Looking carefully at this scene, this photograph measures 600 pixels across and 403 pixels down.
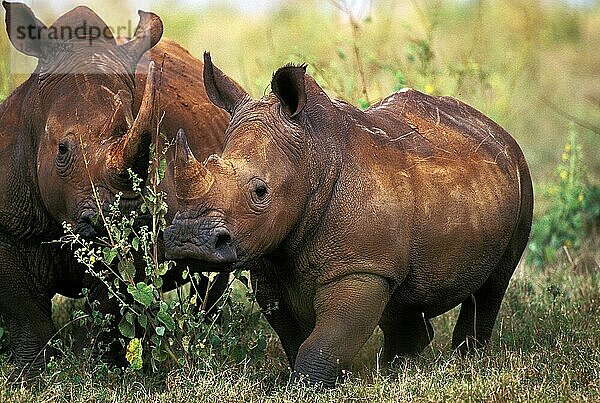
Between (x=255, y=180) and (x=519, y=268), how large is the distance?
13.7 feet

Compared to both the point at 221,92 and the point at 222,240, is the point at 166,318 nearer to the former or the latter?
the point at 222,240

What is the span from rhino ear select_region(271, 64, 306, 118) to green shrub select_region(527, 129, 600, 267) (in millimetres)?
4148

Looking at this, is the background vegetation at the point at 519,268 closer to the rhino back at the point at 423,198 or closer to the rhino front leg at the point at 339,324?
the rhino front leg at the point at 339,324

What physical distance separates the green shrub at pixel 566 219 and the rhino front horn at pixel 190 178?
4.60 m

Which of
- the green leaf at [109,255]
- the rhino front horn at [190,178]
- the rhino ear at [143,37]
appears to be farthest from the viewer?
the rhino ear at [143,37]

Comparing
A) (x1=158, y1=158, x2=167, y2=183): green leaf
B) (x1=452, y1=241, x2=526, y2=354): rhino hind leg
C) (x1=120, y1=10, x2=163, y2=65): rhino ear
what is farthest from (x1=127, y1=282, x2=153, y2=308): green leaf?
(x1=452, y1=241, x2=526, y2=354): rhino hind leg

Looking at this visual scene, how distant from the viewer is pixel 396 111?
6.54 metres

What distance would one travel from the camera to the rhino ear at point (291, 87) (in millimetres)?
5590

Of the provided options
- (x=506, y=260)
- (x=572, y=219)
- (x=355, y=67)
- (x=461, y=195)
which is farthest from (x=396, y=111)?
(x=355, y=67)

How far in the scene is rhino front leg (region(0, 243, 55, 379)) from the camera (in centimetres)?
643

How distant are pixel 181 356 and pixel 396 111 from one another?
1756 millimetres

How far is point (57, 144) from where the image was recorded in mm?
5961

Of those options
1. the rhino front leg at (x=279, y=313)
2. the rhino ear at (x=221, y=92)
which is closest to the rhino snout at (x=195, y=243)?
the rhino front leg at (x=279, y=313)

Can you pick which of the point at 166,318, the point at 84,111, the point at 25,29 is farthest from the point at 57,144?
the point at 166,318
